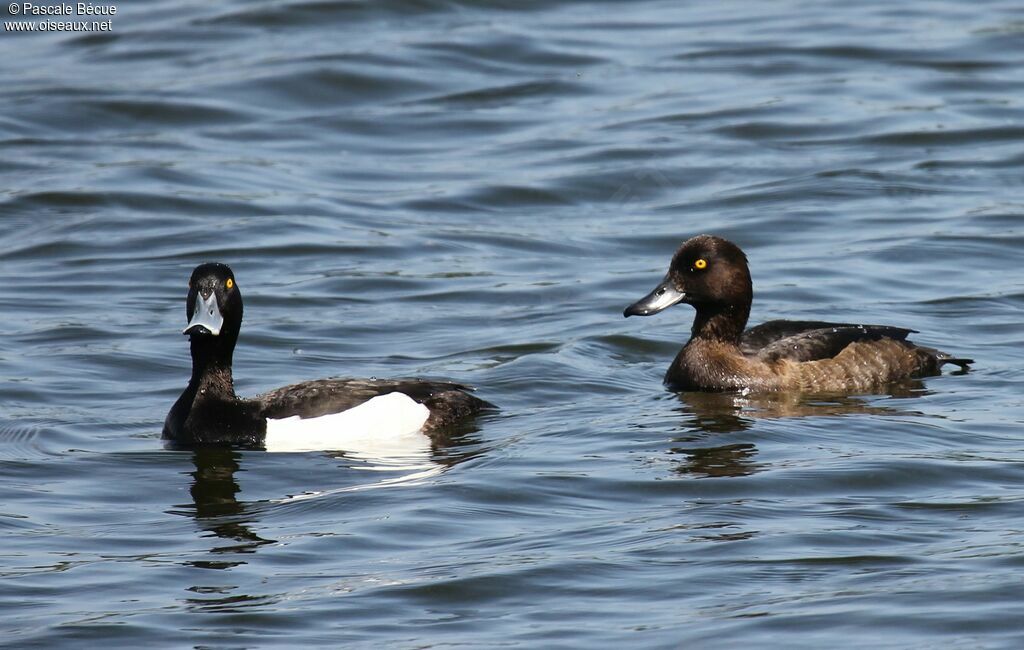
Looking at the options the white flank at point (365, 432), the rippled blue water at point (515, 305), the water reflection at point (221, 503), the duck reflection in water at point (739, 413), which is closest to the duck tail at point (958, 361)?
the rippled blue water at point (515, 305)

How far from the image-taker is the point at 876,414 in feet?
37.4

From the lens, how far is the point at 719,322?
12.5 m

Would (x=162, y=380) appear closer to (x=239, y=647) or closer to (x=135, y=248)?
(x=135, y=248)

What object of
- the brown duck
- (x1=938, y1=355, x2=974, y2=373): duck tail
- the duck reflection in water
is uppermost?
the brown duck

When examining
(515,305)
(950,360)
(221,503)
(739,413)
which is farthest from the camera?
(515,305)

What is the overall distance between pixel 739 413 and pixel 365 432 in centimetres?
240

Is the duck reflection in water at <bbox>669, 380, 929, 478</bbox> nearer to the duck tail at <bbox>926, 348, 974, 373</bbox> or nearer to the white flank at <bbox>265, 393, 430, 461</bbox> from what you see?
the duck tail at <bbox>926, 348, 974, 373</bbox>

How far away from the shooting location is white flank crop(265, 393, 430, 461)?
35.0ft

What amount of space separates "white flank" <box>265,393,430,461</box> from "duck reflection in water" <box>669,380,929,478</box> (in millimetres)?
1511

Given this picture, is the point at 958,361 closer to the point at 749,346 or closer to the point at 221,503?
the point at 749,346

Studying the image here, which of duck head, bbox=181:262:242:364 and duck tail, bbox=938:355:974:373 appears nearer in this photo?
duck head, bbox=181:262:242:364

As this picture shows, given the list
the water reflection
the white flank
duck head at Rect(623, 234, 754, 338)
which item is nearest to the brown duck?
duck head at Rect(623, 234, 754, 338)

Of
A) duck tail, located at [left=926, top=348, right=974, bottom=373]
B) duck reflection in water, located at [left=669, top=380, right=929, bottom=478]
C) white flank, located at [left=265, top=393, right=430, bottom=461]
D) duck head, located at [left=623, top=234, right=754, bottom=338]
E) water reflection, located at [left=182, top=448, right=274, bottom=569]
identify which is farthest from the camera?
duck tail, located at [left=926, top=348, right=974, bottom=373]

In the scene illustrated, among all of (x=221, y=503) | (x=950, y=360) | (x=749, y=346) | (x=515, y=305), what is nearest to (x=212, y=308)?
(x=221, y=503)
